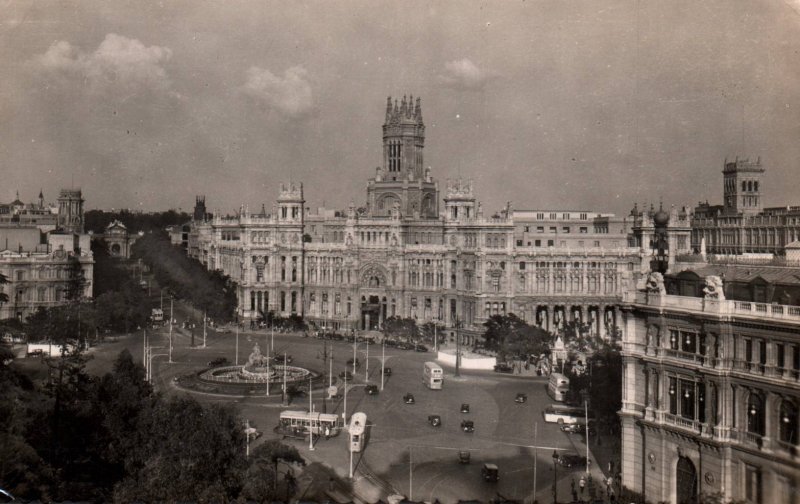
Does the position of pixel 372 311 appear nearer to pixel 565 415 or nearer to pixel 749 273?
pixel 565 415

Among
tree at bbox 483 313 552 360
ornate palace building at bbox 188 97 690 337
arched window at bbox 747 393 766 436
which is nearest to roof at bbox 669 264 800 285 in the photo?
arched window at bbox 747 393 766 436

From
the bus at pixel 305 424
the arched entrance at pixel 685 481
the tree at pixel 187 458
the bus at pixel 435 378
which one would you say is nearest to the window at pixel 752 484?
the arched entrance at pixel 685 481

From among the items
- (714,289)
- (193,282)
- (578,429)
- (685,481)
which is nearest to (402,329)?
(193,282)

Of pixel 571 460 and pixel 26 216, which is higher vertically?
pixel 26 216

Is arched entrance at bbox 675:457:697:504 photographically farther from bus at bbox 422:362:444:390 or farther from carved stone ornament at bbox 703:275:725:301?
bus at bbox 422:362:444:390

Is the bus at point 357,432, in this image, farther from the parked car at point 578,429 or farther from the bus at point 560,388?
the bus at point 560,388

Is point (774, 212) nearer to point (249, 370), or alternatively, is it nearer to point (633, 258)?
point (633, 258)
